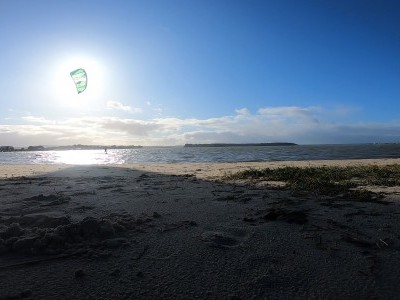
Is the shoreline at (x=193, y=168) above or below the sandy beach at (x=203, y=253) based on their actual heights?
below

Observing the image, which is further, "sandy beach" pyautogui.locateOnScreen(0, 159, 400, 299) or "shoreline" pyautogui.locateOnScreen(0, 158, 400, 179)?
"shoreline" pyautogui.locateOnScreen(0, 158, 400, 179)

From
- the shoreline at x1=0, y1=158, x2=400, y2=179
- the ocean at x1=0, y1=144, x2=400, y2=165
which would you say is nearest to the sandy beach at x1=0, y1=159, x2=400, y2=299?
the shoreline at x1=0, y1=158, x2=400, y2=179

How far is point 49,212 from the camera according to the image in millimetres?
4711

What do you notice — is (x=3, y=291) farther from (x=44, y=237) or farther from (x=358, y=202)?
(x=358, y=202)

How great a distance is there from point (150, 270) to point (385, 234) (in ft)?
8.61

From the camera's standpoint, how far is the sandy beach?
243cm

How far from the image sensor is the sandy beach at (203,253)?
2.43 meters

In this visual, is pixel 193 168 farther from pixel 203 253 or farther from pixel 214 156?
pixel 214 156

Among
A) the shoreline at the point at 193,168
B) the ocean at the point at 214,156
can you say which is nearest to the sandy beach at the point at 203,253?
the shoreline at the point at 193,168

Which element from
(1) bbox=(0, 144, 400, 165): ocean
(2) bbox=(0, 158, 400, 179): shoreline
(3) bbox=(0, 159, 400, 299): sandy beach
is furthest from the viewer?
(1) bbox=(0, 144, 400, 165): ocean

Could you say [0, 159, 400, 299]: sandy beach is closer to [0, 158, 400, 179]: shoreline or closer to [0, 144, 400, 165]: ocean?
[0, 158, 400, 179]: shoreline

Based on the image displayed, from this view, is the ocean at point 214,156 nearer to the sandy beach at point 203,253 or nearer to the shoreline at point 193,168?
the shoreline at point 193,168

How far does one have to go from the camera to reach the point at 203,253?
3.12 m

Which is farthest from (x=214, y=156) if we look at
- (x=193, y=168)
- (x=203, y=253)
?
(x=203, y=253)
